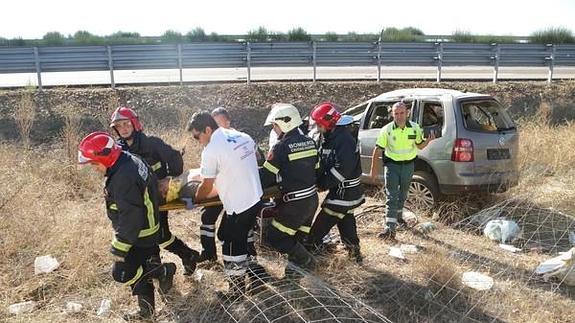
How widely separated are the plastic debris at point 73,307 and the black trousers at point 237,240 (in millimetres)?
1264

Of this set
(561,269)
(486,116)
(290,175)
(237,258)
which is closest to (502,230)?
(561,269)

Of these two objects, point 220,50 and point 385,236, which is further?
point 220,50

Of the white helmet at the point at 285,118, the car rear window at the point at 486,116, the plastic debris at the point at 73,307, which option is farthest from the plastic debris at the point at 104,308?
the car rear window at the point at 486,116

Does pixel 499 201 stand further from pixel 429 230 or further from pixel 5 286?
pixel 5 286

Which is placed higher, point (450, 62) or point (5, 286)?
point (450, 62)

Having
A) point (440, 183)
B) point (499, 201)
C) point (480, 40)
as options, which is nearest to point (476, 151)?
point (440, 183)

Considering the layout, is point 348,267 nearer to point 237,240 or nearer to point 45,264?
point 237,240

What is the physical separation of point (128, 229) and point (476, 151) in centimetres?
433

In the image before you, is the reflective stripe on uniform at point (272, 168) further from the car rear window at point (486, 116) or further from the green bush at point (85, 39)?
the green bush at point (85, 39)

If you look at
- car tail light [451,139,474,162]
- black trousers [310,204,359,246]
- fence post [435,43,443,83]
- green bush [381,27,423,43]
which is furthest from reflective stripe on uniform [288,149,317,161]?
green bush [381,27,423,43]

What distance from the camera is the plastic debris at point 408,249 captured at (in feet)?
17.9

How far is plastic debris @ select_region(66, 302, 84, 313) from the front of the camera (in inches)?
164

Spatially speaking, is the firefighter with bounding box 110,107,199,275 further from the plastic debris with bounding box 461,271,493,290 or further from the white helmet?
the plastic debris with bounding box 461,271,493,290

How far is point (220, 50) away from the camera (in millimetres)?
13086
